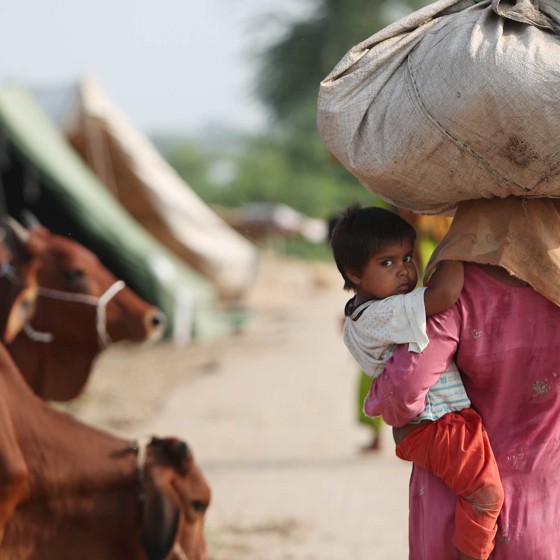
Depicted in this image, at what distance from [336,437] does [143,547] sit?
4365 millimetres

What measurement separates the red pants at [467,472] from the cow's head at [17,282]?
119 inches

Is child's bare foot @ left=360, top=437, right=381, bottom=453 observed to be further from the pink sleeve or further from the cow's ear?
the pink sleeve

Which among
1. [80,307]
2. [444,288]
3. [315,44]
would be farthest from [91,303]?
[315,44]

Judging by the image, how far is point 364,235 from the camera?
2.71 meters

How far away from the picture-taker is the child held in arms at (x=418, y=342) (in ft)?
8.66

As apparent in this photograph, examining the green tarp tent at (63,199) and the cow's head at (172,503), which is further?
the green tarp tent at (63,199)

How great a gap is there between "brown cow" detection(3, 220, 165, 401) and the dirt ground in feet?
3.32

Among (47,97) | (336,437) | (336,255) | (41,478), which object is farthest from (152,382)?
(336,255)

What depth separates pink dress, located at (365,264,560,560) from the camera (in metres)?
2.69

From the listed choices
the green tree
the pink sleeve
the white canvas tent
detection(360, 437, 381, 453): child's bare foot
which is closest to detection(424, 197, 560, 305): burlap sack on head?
the pink sleeve

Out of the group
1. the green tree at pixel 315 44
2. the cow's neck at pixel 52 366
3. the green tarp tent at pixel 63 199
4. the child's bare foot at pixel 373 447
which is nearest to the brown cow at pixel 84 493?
the cow's neck at pixel 52 366

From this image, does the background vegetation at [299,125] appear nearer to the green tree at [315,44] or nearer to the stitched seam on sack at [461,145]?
the green tree at [315,44]

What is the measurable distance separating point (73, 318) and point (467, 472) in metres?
3.46

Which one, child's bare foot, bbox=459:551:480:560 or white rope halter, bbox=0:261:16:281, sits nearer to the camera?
child's bare foot, bbox=459:551:480:560
